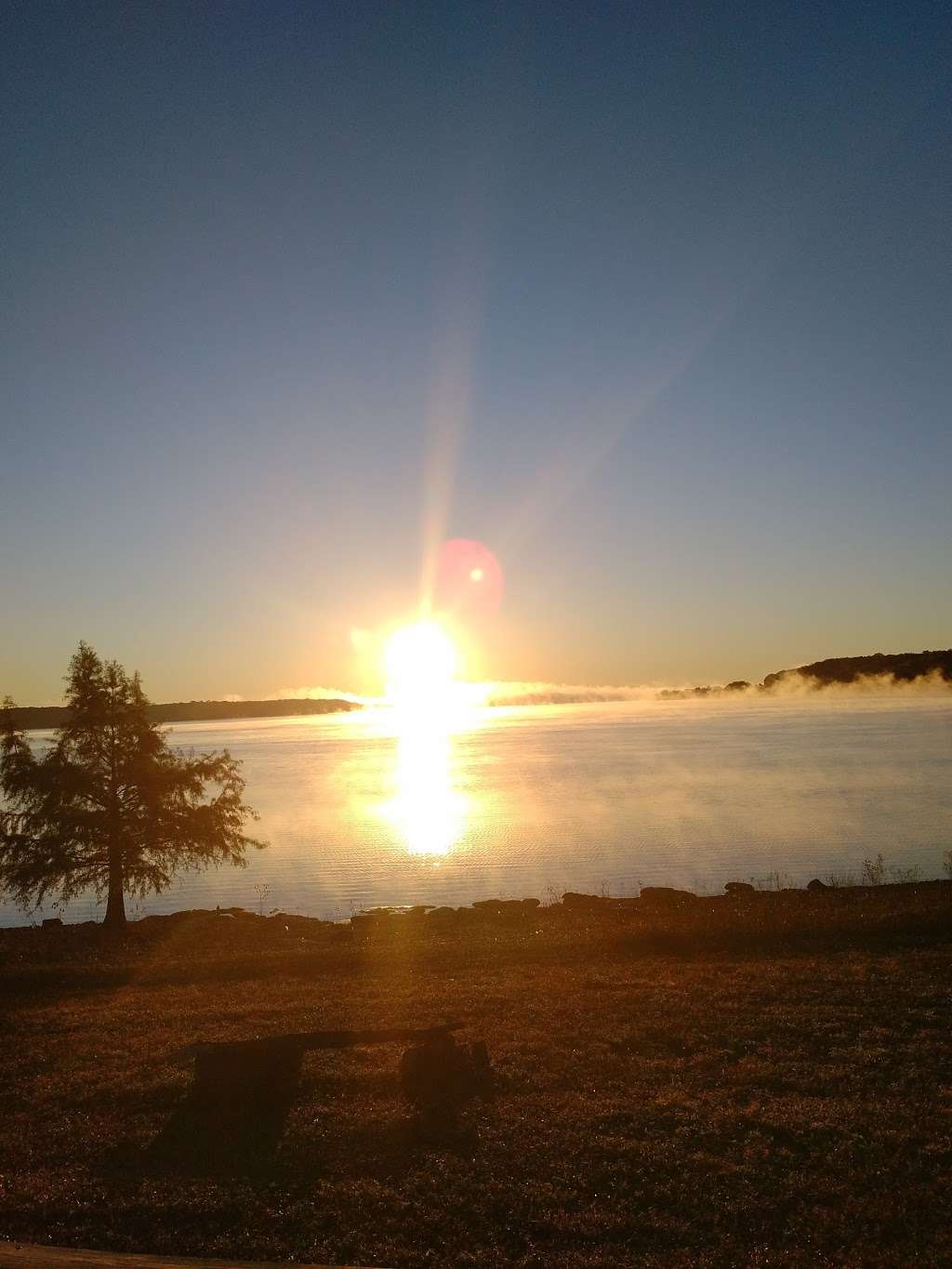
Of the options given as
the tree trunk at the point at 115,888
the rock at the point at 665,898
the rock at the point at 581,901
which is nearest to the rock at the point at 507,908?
the rock at the point at 581,901

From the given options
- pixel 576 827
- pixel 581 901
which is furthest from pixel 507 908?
pixel 576 827

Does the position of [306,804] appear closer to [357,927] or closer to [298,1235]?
[357,927]

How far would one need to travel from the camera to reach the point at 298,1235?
8180 mm

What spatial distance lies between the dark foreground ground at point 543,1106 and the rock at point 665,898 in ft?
24.4

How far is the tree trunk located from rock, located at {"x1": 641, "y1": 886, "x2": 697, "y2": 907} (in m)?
15.6

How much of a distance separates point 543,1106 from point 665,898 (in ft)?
60.2

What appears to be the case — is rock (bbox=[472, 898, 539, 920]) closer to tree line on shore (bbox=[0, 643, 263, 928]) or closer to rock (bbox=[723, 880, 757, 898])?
rock (bbox=[723, 880, 757, 898])

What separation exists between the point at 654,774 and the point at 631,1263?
283ft

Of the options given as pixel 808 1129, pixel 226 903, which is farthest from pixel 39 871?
pixel 808 1129

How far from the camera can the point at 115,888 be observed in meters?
26.4

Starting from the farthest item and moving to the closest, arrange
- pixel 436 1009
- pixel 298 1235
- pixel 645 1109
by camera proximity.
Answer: pixel 436 1009
pixel 645 1109
pixel 298 1235

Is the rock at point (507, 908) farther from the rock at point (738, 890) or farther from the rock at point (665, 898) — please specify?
the rock at point (738, 890)

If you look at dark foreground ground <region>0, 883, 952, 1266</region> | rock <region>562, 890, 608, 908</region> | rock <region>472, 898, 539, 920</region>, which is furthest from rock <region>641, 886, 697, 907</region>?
dark foreground ground <region>0, 883, 952, 1266</region>

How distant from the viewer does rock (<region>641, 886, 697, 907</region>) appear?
2753 cm
